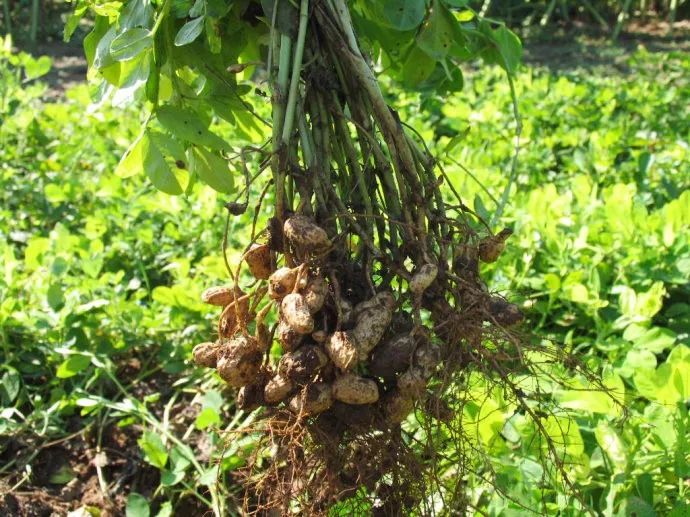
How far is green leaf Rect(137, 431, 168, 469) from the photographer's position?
66.3 inches

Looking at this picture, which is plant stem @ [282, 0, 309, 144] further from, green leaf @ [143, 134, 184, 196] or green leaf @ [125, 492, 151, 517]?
green leaf @ [125, 492, 151, 517]

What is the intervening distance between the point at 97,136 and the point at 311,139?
2.65 m

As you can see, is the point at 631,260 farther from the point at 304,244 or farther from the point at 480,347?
the point at 304,244

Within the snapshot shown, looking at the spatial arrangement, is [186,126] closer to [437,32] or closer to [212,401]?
[437,32]

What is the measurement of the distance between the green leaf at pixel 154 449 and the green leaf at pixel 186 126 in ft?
2.34

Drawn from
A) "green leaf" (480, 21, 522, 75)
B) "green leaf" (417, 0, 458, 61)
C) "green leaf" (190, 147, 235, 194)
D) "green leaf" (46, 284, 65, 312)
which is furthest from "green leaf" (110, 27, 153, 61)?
"green leaf" (46, 284, 65, 312)

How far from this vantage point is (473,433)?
145cm

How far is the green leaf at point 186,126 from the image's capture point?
4.09ft

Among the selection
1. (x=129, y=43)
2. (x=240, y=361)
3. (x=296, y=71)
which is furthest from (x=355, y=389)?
(x=129, y=43)

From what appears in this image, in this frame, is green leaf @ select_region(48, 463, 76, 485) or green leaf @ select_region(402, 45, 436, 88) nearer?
green leaf @ select_region(402, 45, 436, 88)

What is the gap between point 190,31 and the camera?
3.76ft

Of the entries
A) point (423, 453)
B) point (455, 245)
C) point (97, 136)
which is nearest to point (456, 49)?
point (455, 245)

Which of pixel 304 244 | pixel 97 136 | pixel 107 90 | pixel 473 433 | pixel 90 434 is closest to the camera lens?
pixel 304 244

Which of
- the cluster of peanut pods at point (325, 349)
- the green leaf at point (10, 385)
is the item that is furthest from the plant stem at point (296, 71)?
the green leaf at point (10, 385)
